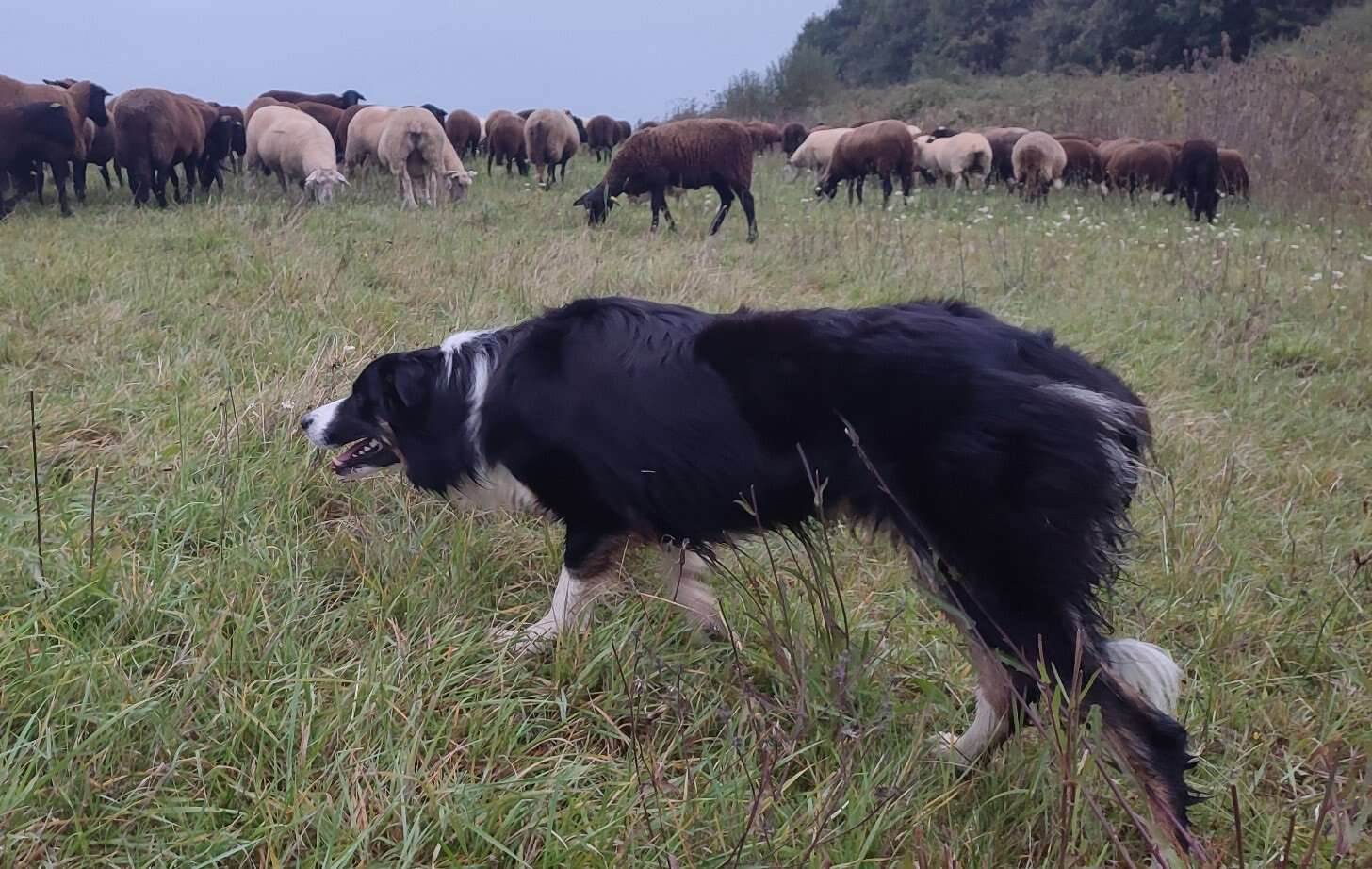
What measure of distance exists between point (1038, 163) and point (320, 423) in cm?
1602

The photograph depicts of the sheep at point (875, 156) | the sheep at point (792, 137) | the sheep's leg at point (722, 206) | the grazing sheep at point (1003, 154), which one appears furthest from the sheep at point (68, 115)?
the sheep at point (792, 137)

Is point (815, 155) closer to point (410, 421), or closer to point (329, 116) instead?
point (329, 116)

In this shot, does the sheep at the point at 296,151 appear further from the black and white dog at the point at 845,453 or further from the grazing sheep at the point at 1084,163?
the grazing sheep at the point at 1084,163

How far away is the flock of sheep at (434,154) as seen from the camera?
11219 millimetres

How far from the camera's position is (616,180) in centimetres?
1196

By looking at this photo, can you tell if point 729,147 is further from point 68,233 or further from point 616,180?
point 68,233

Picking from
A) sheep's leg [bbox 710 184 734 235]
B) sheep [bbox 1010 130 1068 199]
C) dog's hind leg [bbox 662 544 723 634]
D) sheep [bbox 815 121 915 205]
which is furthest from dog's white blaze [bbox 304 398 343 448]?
sheep [bbox 1010 130 1068 199]

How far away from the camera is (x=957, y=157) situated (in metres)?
18.9

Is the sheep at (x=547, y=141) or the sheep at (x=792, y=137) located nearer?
the sheep at (x=547, y=141)

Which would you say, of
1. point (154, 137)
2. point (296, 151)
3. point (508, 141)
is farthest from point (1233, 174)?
point (154, 137)

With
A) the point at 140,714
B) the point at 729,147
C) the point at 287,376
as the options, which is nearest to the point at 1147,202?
the point at 729,147

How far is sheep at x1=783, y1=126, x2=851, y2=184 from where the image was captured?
848 inches

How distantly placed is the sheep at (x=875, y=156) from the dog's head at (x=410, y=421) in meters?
14.4

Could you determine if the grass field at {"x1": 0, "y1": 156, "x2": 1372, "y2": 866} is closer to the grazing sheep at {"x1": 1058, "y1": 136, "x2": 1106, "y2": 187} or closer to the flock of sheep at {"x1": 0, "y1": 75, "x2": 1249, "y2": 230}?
the flock of sheep at {"x1": 0, "y1": 75, "x2": 1249, "y2": 230}
